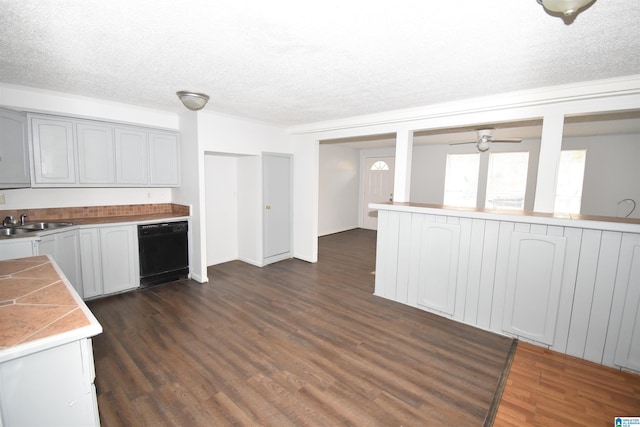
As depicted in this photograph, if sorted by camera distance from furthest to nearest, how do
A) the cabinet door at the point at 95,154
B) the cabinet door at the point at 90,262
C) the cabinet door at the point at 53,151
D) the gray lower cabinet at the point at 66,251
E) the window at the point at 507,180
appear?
the window at the point at 507,180
the cabinet door at the point at 95,154
the cabinet door at the point at 90,262
the cabinet door at the point at 53,151
the gray lower cabinet at the point at 66,251

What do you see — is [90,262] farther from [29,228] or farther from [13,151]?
[13,151]

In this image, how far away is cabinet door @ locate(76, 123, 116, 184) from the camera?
3643 millimetres

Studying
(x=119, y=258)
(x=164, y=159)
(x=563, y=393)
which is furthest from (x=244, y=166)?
(x=563, y=393)

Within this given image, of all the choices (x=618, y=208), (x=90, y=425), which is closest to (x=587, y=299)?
(x=90, y=425)

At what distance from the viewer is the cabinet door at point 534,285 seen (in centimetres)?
275

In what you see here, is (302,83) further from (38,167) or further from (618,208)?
(618,208)

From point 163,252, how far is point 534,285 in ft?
15.1

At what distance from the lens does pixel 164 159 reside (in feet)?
14.3

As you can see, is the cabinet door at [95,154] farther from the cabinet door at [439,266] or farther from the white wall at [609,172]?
the white wall at [609,172]

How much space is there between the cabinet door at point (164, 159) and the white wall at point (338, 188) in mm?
3750

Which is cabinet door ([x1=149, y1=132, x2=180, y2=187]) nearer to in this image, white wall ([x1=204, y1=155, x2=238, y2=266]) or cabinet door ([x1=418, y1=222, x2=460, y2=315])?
white wall ([x1=204, y1=155, x2=238, y2=266])

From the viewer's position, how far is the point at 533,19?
1675mm

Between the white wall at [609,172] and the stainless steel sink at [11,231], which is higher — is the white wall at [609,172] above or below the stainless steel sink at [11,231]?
above

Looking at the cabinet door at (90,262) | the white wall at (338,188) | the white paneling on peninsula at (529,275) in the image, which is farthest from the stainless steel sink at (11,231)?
the white wall at (338,188)
